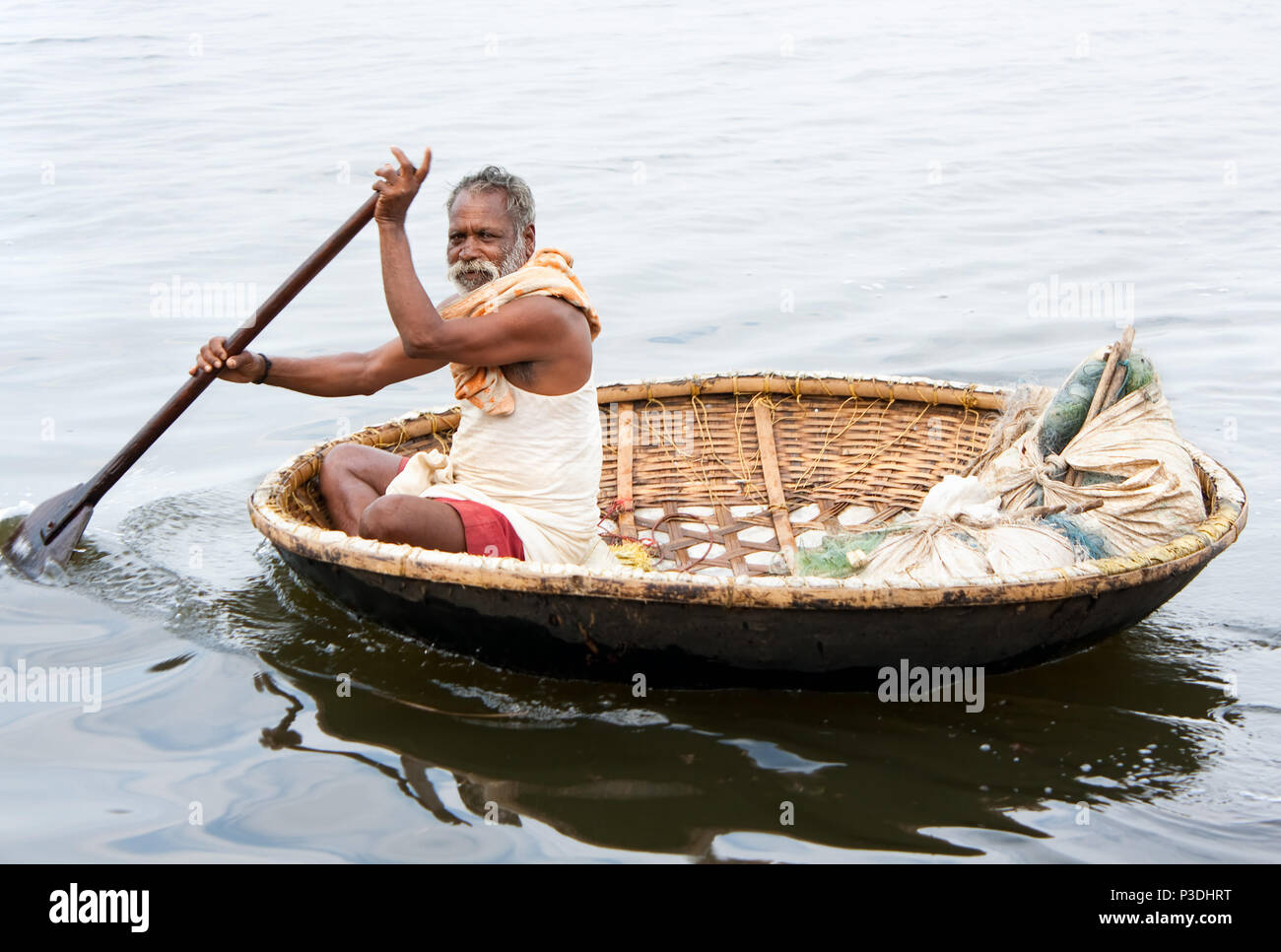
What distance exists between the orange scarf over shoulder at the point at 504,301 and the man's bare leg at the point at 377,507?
293 millimetres

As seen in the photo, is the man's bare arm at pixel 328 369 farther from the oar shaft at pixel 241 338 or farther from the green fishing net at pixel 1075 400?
the green fishing net at pixel 1075 400

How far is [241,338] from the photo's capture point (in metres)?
3.47

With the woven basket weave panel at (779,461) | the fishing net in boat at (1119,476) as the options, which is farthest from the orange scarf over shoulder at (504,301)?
the fishing net in boat at (1119,476)

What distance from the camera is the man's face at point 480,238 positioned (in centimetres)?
320

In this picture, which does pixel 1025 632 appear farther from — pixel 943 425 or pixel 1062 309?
pixel 1062 309

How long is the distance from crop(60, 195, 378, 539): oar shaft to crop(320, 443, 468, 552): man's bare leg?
421 mm

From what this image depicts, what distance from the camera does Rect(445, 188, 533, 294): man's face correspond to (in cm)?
320

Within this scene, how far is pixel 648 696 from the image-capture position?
3.14m

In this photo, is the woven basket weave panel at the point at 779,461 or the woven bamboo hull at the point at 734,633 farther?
the woven basket weave panel at the point at 779,461

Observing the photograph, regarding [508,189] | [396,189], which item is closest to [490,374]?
[508,189]

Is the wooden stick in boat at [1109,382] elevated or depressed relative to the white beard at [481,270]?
depressed

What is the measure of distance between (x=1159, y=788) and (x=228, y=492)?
3.32m

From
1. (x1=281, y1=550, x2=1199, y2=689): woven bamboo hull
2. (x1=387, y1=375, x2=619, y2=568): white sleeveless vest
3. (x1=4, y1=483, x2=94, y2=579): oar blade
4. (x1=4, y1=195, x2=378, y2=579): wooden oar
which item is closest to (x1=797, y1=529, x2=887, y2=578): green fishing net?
(x1=281, y1=550, x2=1199, y2=689): woven bamboo hull

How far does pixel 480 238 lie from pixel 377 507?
71 cm
